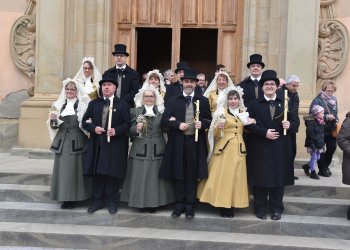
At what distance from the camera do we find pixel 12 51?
9141 mm

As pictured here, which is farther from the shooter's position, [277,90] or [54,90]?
[54,90]

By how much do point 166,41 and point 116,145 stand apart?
790 centimetres

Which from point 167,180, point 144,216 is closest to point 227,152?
point 167,180

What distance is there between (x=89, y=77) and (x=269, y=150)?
251 cm

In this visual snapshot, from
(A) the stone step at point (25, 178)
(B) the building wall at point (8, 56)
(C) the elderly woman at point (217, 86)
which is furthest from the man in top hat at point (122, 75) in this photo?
(B) the building wall at point (8, 56)

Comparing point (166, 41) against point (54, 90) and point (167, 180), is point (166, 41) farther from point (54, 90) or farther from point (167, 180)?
point (167, 180)

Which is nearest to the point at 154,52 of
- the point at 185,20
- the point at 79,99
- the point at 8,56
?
the point at 185,20

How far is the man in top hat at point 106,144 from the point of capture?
5648 mm

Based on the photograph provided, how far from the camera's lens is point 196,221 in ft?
18.6

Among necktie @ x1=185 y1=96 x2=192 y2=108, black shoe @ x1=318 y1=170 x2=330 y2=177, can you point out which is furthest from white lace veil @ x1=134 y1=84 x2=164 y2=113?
black shoe @ x1=318 y1=170 x2=330 y2=177

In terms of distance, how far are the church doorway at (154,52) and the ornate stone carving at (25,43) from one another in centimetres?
430

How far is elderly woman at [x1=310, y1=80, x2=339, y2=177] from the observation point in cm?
696

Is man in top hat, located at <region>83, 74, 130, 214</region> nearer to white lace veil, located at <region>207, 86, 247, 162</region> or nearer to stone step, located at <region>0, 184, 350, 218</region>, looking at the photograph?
stone step, located at <region>0, 184, 350, 218</region>

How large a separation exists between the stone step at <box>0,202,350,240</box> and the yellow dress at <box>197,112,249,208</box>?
Result: 23 cm
